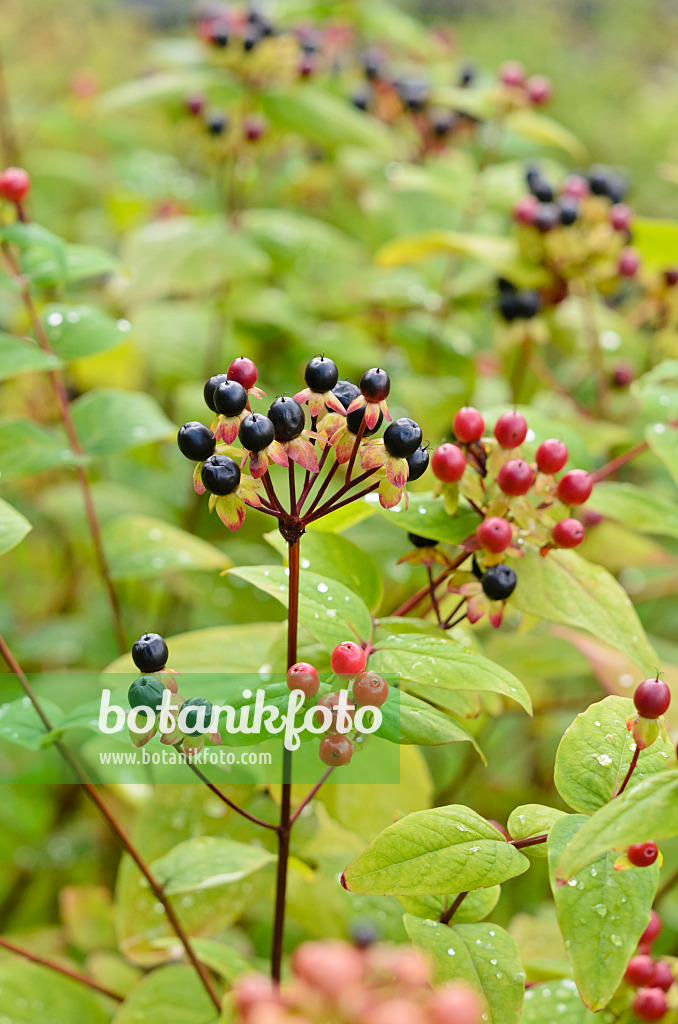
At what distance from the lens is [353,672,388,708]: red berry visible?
1.85 ft

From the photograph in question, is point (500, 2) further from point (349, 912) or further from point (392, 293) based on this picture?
point (349, 912)

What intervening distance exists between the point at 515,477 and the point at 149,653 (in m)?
0.32

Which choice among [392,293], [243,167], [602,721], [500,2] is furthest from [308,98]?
[500,2]

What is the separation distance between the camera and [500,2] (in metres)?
4.84

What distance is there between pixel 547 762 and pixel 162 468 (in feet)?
3.22

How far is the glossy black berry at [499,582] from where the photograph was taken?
0.66m

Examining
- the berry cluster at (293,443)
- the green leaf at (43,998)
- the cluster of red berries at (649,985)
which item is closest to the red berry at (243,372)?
the berry cluster at (293,443)

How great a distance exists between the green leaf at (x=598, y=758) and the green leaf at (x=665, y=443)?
12.3 inches

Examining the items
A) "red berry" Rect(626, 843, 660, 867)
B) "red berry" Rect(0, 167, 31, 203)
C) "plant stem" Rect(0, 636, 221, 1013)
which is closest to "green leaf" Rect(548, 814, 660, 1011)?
"red berry" Rect(626, 843, 660, 867)

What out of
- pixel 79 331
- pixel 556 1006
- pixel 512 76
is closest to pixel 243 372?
pixel 79 331

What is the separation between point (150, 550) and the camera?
1004mm

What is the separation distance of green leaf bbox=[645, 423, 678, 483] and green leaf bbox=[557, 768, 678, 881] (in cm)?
41

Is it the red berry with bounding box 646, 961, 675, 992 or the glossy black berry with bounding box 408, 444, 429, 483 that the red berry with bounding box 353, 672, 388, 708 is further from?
the red berry with bounding box 646, 961, 675, 992

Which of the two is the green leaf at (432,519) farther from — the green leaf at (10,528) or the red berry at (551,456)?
the green leaf at (10,528)
